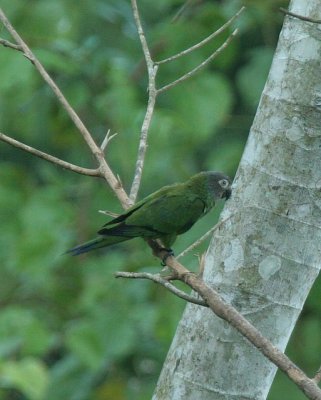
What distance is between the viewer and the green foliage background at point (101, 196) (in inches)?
183

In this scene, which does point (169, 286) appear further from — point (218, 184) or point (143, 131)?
point (218, 184)

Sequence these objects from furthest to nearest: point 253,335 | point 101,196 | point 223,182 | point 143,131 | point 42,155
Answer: point 101,196, point 223,182, point 143,131, point 42,155, point 253,335

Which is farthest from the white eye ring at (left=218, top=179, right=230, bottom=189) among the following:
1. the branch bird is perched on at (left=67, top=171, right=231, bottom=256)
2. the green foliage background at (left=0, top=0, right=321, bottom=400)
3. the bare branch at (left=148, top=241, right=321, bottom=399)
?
the bare branch at (left=148, top=241, right=321, bottom=399)

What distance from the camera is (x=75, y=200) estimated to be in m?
5.23

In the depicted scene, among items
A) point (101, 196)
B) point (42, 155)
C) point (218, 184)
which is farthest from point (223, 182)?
point (101, 196)

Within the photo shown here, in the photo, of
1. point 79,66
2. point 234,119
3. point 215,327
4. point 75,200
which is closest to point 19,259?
point 75,200

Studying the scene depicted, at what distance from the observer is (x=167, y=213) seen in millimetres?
3455

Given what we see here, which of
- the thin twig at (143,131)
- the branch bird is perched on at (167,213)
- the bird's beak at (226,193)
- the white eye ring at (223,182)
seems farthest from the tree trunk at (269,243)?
the white eye ring at (223,182)

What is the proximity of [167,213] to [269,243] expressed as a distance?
0.87m

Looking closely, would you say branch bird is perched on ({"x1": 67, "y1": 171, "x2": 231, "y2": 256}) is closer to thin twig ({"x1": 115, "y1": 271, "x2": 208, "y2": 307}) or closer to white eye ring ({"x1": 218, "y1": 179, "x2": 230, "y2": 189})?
white eye ring ({"x1": 218, "y1": 179, "x2": 230, "y2": 189})

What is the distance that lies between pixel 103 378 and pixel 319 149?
2776 mm

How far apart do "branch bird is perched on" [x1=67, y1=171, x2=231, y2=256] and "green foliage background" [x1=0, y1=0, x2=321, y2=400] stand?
2.44ft

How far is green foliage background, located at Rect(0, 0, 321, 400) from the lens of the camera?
4660mm

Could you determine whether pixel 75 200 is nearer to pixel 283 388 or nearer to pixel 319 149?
pixel 283 388
